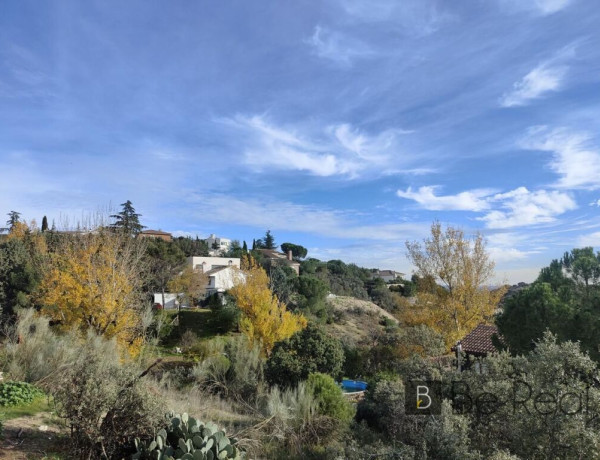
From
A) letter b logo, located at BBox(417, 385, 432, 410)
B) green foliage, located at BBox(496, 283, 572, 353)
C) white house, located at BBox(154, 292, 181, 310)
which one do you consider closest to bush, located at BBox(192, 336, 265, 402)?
letter b logo, located at BBox(417, 385, 432, 410)

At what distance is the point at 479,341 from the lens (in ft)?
61.8

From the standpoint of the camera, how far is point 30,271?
2044cm

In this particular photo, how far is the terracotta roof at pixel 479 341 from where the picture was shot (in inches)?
700

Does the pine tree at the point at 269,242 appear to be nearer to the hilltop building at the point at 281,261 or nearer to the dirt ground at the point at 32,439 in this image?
the hilltop building at the point at 281,261

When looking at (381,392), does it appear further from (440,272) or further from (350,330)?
(350,330)

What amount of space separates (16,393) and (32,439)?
174 cm

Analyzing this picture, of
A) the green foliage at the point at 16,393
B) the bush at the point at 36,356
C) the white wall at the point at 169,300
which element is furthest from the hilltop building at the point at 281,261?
the green foliage at the point at 16,393

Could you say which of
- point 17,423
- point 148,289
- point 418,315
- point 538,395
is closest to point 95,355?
point 17,423

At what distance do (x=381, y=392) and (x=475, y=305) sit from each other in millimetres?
11176

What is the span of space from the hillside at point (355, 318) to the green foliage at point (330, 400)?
67.7 feet

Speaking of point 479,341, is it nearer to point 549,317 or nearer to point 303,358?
point 549,317

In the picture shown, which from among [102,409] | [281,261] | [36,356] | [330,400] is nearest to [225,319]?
[36,356]

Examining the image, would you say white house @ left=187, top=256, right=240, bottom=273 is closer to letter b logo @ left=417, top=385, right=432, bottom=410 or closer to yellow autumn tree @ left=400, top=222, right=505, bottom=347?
yellow autumn tree @ left=400, top=222, right=505, bottom=347

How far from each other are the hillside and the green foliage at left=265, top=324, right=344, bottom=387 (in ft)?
57.4
